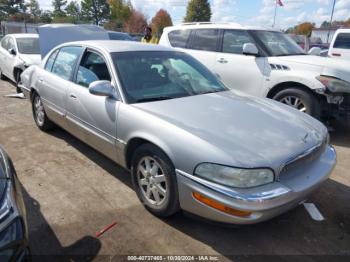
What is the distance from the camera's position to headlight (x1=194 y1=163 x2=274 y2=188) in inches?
96.5

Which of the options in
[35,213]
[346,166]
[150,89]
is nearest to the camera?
[35,213]

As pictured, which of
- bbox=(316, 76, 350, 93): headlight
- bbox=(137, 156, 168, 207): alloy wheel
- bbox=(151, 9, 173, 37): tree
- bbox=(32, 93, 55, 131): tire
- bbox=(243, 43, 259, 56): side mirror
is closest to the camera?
bbox=(137, 156, 168, 207): alloy wheel

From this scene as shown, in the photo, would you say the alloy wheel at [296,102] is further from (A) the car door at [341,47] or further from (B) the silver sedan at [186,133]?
(A) the car door at [341,47]

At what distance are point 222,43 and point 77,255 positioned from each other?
202 inches

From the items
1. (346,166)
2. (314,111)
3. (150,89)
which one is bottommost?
(346,166)

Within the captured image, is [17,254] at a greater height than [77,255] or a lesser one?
greater

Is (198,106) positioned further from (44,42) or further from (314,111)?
(44,42)

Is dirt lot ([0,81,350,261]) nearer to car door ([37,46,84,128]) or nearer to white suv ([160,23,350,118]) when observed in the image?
car door ([37,46,84,128])

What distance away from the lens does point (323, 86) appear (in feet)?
17.2

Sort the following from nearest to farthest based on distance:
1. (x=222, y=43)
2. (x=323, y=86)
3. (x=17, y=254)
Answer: (x=17, y=254)
(x=323, y=86)
(x=222, y=43)

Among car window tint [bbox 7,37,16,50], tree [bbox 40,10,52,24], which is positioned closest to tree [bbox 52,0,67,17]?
tree [bbox 40,10,52,24]

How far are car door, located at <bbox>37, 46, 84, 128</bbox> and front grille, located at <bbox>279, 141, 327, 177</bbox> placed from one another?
112 inches

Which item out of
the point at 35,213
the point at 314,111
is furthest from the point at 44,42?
the point at 314,111

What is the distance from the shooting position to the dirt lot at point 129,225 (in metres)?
2.71
